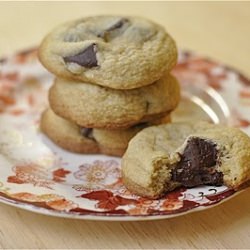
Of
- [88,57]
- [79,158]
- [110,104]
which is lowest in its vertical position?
[79,158]

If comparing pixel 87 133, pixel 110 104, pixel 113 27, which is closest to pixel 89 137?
pixel 87 133

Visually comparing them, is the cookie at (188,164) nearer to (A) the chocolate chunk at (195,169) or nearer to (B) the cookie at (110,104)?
(A) the chocolate chunk at (195,169)

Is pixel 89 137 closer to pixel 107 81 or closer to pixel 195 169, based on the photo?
pixel 107 81

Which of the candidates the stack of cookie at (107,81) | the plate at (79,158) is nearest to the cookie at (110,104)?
the stack of cookie at (107,81)

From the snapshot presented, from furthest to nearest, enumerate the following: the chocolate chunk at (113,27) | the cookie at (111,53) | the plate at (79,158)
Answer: the chocolate chunk at (113,27), the cookie at (111,53), the plate at (79,158)

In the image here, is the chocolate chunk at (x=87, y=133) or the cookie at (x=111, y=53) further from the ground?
the cookie at (x=111, y=53)

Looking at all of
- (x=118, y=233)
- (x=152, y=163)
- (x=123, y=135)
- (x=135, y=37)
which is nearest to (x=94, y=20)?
(x=135, y=37)
